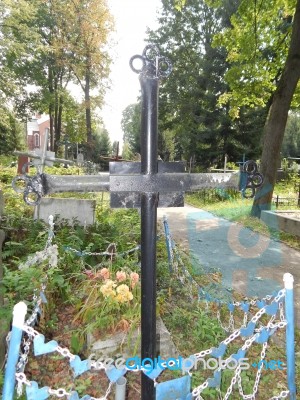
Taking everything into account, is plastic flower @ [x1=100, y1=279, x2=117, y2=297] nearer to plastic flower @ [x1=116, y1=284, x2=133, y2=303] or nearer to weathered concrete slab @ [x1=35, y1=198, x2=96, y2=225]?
plastic flower @ [x1=116, y1=284, x2=133, y2=303]

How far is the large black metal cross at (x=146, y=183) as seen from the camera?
3.97ft

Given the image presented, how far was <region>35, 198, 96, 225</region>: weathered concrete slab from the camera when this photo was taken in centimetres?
709

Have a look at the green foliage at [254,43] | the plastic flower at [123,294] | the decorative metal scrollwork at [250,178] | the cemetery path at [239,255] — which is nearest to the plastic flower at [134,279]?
the plastic flower at [123,294]

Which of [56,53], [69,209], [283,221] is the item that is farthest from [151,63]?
[56,53]

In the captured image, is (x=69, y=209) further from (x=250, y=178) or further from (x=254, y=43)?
(x=254, y=43)

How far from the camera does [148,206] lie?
1.24 metres

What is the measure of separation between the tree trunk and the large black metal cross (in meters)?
9.59

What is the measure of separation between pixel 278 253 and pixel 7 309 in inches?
249

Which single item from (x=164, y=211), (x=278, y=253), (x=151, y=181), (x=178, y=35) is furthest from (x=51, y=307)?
(x=178, y=35)

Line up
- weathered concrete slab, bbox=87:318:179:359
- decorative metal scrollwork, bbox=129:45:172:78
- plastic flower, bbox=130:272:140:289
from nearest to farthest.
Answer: decorative metal scrollwork, bbox=129:45:172:78
weathered concrete slab, bbox=87:318:179:359
plastic flower, bbox=130:272:140:289

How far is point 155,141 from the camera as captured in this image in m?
1.23

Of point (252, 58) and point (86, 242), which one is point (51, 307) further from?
point (252, 58)

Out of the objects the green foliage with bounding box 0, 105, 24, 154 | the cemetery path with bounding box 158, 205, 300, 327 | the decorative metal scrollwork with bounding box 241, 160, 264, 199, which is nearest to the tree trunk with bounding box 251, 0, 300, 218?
the cemetery path with bounding box 158, 205, 300, 327

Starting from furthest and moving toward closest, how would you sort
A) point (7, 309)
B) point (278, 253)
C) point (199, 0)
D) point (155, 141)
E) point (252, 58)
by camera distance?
point (199, 0)
point (252, 58)
point (278, 253)
point (7, 309)
point (155, 141)
